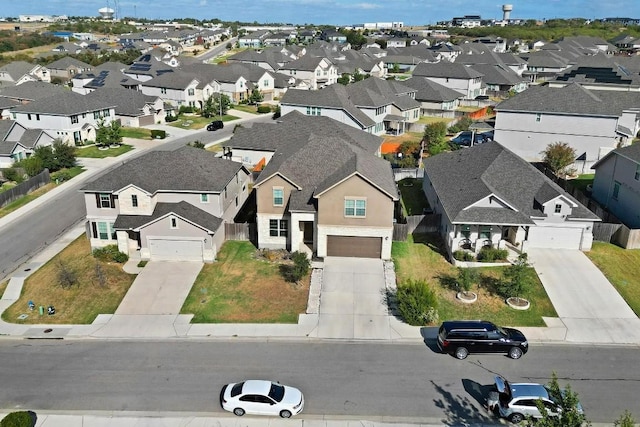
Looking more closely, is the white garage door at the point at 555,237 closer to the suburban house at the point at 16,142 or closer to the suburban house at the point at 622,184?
the suburban house at the point at 622,184

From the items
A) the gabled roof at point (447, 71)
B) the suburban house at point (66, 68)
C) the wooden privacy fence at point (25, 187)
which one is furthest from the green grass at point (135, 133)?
the gabled roof at point (447, 71)

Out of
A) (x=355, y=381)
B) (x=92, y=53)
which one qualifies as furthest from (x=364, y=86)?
(x=92, y=53)

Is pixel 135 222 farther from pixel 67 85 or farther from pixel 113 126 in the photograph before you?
pixel 67 85

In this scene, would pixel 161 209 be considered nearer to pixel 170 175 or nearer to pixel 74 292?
pixel 170 175

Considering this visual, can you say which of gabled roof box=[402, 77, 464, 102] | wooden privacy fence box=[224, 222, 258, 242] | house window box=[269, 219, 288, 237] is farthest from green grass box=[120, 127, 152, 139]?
gabled roof box=[402, 77, 464, 102]

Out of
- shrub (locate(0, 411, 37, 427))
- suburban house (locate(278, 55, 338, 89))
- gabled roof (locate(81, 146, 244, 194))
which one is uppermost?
suburban house (locate(278, 55, 338, 89))

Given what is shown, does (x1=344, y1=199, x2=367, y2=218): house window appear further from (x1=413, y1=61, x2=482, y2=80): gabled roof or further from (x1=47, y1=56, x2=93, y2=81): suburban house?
(x1=47, y1=56, x2=93, y2=81): suburban house

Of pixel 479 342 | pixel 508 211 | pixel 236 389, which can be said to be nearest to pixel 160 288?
pixel 236 389
